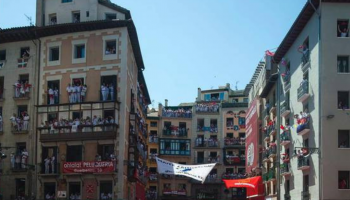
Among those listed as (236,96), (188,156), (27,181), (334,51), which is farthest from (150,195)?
(334,51)

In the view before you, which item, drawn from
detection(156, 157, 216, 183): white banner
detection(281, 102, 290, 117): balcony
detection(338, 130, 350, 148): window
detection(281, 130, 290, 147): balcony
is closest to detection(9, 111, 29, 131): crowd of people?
detection(156, 157, 216, 183): white banner

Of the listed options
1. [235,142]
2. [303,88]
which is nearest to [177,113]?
[235,142]

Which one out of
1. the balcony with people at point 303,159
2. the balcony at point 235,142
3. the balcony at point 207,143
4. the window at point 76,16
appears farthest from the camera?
the balcony at point 207,143

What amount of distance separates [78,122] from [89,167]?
4020 mm

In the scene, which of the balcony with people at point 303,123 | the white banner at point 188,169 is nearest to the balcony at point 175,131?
the white banner at point 188,169

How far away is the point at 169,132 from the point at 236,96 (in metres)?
16.9

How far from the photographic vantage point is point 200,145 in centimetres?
9444

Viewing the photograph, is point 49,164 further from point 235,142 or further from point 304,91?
point 235,142

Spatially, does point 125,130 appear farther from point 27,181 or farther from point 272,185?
point 272,185

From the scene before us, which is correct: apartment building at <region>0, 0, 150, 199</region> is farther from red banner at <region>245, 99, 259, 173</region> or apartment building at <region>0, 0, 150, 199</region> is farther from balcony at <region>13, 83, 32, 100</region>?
red banner at <region>245, 99, 259, 173</region>

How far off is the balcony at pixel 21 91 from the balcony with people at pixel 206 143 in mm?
45945

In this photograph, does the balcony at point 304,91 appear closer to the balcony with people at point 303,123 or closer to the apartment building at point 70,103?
the balcony with people at point 303,123

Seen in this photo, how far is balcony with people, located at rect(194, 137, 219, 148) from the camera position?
9431cm

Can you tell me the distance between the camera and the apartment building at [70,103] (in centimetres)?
4897
